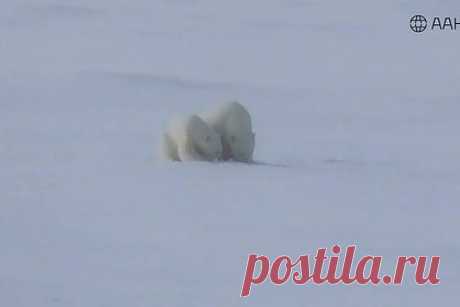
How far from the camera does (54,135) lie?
33.0ft

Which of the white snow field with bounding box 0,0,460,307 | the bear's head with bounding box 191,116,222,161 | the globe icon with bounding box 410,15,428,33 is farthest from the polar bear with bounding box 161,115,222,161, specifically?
the globe icon with bounding box 410,15,428,33

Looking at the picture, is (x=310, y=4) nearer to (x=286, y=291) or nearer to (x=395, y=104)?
(x=395, y=104)

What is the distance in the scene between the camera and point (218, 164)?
28.7 feet

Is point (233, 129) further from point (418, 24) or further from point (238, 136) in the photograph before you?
point (418, 24)

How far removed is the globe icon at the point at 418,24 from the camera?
17.5 metres

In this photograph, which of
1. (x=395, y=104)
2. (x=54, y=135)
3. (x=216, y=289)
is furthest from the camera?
(x=395, y=104)

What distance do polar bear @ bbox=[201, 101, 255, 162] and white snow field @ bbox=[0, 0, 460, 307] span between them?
5.1 inches

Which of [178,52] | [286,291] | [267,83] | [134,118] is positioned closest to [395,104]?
[267,83]

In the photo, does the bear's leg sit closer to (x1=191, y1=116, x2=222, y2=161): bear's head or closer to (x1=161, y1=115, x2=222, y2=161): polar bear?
(x1=161, y1=115, x2=222, y2=161): polar bear

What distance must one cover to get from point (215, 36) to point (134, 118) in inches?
232

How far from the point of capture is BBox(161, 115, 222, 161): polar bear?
8.66 m

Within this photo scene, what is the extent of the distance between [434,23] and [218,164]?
9.61m

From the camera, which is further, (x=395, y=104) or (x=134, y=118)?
(x=395, y=104)

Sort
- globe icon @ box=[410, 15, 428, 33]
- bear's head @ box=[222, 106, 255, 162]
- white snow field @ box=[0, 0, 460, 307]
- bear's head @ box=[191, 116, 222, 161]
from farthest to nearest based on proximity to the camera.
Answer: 1. globe icon @ box=[410, 15, 428, 33]
2. bear's head @ box=[222, 106, 255, 162]
3. bear's head @ box=[191, 116, 222, 161]
4. white snow field @ box=[0, 0, 460, 307]
